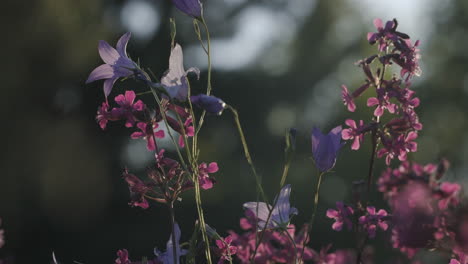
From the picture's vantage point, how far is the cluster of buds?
1.17 m

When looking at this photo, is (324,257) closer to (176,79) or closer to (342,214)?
(342,214)

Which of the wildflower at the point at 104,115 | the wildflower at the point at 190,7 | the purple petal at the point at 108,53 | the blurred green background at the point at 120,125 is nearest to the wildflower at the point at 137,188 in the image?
the wildflower at the point at 104,115

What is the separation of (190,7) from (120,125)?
967cm

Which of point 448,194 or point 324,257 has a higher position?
point 448,194

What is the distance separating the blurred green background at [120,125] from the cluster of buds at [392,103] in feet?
24.8

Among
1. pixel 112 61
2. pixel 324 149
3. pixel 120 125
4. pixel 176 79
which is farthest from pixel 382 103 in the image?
pixel 120 125

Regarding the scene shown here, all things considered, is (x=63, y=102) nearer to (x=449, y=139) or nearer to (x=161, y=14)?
(x=161, y=14)

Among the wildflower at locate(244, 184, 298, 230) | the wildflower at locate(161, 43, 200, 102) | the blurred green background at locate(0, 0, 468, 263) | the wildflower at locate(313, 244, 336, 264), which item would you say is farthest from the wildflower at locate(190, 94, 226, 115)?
the blurred green background at locate(0, 0, 468, 263)

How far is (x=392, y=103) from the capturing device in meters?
1.20

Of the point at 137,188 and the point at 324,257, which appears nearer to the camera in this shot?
the point at 137,188

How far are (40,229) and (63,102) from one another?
2.29m

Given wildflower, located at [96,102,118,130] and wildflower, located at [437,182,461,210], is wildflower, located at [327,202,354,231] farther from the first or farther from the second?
wildflower, located at [96,102,118,130]

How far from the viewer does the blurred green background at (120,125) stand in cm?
992

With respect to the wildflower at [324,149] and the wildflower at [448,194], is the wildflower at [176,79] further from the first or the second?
the wildflower at [448,194]
